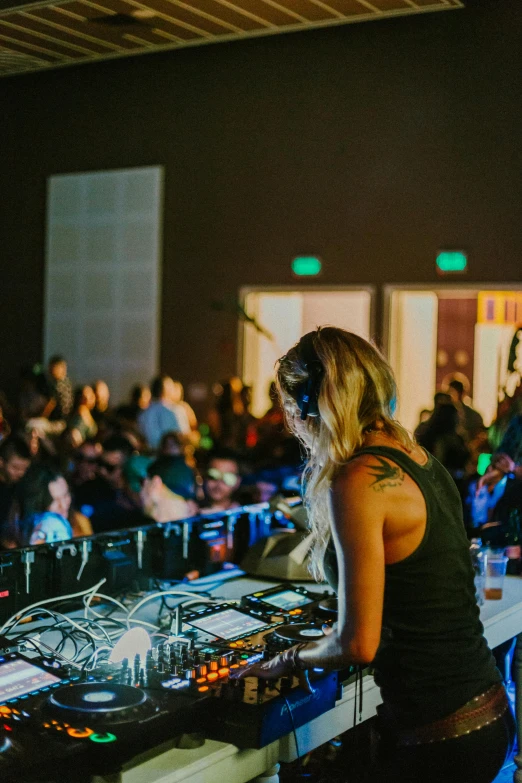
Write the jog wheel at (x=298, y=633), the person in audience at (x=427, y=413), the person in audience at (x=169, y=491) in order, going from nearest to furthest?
the jog wheel at (x=298, y=633) < the person in audience at (x=169, y=491) < the person in audience at (x=427, y=413)

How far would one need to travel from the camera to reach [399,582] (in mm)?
1708

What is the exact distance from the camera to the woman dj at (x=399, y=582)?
1658 millimetres

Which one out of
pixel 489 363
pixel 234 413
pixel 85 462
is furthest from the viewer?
pixel 489 363

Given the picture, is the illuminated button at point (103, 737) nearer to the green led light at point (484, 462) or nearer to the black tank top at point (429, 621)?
the black tank top at point (429, 621)

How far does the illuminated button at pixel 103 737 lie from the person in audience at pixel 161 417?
6.06m

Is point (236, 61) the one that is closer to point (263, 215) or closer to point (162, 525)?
point (263, 215)

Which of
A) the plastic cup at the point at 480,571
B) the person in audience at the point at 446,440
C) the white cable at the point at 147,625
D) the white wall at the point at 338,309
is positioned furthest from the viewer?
the white wall at the point at 338,309

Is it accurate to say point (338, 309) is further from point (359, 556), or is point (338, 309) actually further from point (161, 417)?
point (359, 556)

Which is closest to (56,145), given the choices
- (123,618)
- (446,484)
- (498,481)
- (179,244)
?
(179,244)

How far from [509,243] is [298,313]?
2381 mm

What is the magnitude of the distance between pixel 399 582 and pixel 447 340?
25.6 ft

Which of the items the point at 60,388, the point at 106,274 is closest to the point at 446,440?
the point at 60,388

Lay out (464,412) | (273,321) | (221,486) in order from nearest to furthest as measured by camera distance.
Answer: (221,486), (464,412), (273,321)

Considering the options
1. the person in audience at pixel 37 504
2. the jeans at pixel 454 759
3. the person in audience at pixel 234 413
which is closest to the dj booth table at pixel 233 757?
the jeans at pixel 454 759
